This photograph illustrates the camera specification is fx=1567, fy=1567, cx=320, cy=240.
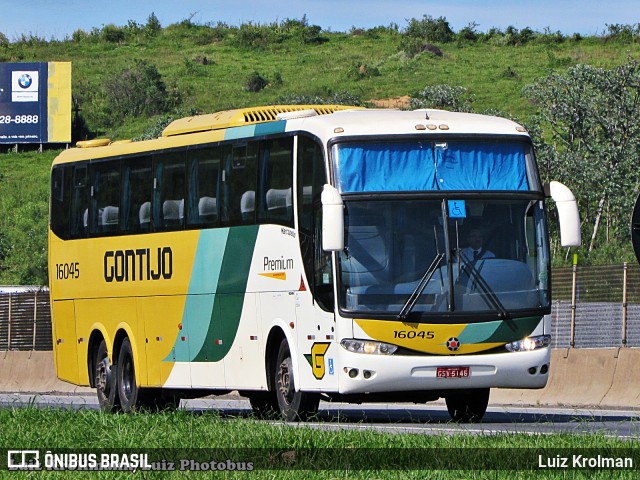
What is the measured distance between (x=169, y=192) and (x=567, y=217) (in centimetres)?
614

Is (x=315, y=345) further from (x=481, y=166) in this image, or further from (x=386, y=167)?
(x=481, y=166)

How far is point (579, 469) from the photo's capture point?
1082 cm

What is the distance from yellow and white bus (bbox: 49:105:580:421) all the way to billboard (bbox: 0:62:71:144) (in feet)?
291

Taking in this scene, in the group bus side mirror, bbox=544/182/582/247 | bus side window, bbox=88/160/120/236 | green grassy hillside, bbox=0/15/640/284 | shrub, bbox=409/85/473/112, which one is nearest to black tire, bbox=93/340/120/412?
bus side window, bbox=88/160/120/236

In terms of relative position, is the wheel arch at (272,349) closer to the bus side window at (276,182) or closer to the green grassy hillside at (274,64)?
the bus side window at (276,182)

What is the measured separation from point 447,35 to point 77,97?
36.0 meters

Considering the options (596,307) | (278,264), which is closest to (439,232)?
(278,264)

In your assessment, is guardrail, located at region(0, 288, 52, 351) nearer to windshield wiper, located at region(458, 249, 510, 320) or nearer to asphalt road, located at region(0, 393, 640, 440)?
asphalt road, located at region(0, 393, 640, 440)

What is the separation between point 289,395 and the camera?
18.4 m

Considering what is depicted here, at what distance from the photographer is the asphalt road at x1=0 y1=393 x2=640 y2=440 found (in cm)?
1539

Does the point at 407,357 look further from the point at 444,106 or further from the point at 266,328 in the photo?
the point at 444,106

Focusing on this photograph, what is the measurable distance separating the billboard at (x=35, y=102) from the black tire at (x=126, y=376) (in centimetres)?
8667

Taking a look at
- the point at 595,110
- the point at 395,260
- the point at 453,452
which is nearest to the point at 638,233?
the point at 453,452

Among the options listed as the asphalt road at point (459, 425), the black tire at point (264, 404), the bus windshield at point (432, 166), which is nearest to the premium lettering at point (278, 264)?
the bus windshield at point (432, 166)
